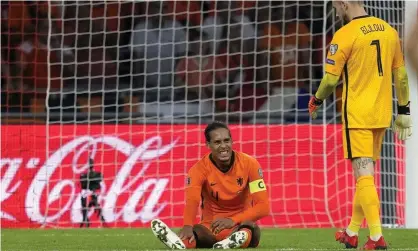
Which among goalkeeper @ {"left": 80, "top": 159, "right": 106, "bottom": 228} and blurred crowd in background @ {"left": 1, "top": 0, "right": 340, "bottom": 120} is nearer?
goalkeeper @ {"left": 80, "top": 159, "right": 106, "bottom": 228}

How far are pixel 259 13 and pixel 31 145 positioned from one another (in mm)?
4111

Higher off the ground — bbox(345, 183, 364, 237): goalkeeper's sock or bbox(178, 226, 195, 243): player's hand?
bbox(345, 183, 364, 237): goalkeeper's sock

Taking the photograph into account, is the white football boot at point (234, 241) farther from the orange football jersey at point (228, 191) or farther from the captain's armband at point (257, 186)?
the captain's armband at point (257, 186)

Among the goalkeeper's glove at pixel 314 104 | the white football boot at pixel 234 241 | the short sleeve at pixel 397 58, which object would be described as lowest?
the white football boot at pixel 234 241

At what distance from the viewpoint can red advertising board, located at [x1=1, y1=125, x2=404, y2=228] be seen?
39.9ft

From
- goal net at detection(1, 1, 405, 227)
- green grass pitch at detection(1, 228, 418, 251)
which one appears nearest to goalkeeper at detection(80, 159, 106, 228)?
goal net at detection(1, 1, 405, 227)

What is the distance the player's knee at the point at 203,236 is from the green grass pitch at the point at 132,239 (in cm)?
32

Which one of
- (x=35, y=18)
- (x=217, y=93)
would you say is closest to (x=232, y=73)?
(x=217, y=93)

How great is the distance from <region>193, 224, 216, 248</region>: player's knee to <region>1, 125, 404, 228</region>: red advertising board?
14.1ft

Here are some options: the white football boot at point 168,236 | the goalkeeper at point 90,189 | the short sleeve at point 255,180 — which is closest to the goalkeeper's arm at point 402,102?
the short sleeve at point 255,180

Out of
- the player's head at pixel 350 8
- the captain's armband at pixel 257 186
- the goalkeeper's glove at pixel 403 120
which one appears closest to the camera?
the player's head at pixel 350 8

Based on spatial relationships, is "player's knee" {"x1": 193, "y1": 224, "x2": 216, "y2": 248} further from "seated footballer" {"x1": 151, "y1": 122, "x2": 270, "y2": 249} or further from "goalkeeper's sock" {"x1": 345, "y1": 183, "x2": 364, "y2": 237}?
"goalkeeper's sock" {"x1": 345, "y1": 183, "x2": 364, "y2": 237}

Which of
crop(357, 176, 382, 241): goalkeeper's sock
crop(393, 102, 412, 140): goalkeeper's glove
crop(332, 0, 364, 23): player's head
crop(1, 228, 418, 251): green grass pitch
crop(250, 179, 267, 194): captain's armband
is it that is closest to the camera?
crop(357, 176, 382, 241): goalkeeper's sock

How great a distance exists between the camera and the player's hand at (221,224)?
25.9ft
